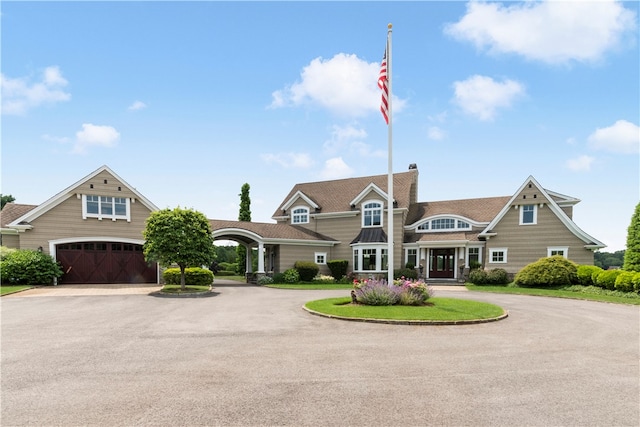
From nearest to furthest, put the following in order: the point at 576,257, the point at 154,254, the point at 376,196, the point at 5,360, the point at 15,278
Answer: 1. the point at 5,360
2. the point at 154,254
3. the point at 15,278
4. the point at 576,257
5. the point at 376,196

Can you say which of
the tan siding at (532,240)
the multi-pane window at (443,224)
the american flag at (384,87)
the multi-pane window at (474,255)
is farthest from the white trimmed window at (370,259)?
the american flag at (384,87)

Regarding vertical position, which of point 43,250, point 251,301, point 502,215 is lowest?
point 251,301

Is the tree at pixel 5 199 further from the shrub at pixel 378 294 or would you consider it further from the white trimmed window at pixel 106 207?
the shrub at pixel 378 294

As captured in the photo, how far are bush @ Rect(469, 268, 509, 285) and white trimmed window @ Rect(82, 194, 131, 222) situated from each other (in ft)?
85.1

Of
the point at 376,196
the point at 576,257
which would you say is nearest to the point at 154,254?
the point at 376,196

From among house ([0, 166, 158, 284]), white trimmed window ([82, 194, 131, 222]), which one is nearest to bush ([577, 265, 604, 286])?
house ([0, 166, 158, 284])

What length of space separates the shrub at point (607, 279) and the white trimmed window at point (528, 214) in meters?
6.85

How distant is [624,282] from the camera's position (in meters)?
20.5

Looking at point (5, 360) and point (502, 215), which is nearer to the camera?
point (5, 360)

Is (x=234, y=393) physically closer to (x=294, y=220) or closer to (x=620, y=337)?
(x=620, y=337)

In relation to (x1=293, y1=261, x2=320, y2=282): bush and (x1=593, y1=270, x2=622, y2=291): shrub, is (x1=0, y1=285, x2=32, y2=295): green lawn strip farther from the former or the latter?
(x1=593, y1=270, x2=622, y2=291): shrub

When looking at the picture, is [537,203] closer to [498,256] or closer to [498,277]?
[498,256]

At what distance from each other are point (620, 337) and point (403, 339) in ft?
20.5

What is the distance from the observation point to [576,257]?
27.1m
